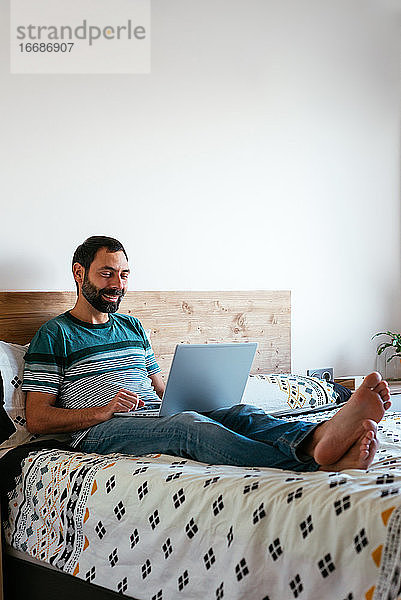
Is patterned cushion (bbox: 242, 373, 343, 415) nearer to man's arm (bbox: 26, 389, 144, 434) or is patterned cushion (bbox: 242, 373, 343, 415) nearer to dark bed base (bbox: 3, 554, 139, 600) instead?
man's arm (bbox: 26, 389, 144, 434)

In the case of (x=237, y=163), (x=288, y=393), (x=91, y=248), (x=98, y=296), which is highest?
(x=237, y=163)

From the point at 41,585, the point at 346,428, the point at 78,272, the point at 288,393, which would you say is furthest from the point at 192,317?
the point at 346,428

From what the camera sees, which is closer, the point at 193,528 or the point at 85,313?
the point at 193,528

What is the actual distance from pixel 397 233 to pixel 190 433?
2.48 m

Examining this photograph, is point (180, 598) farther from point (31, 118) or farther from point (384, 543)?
point (31, 118)

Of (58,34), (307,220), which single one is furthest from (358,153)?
(58,34)

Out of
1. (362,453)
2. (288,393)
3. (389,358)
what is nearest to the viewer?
(362,453)

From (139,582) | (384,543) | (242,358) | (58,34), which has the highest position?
(58,34)

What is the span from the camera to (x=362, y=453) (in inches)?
72.1

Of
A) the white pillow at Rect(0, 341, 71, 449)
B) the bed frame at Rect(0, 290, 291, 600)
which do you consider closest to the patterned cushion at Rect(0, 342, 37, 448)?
the white pillow at Rect(0, 341, 71, 449)

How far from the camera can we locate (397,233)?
4.27 m

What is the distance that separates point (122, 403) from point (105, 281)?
20.0 inches

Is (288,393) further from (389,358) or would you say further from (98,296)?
(389,358)

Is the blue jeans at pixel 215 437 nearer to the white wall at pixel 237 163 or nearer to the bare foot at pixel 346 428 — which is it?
the bare foot at pixel 346 428
